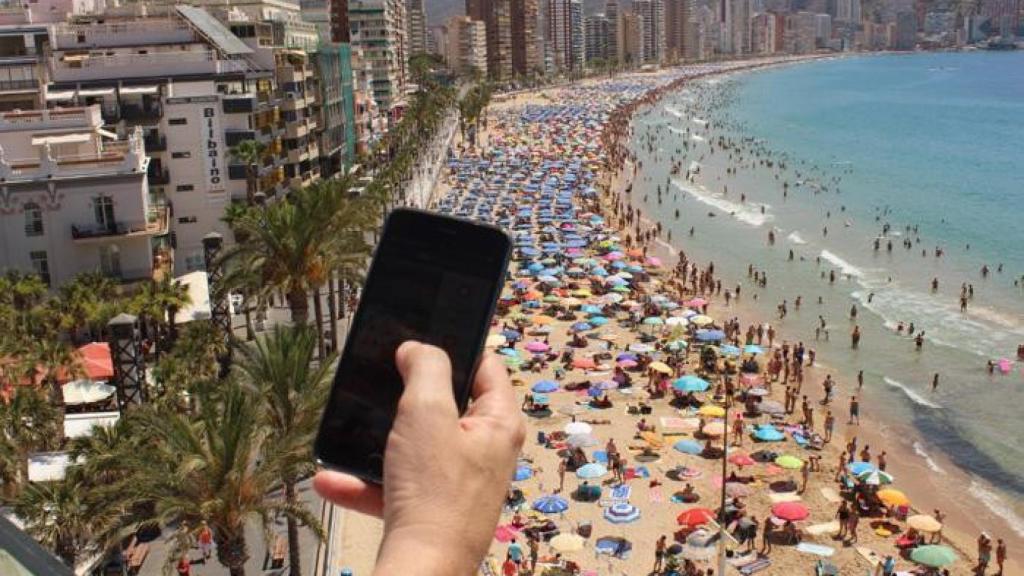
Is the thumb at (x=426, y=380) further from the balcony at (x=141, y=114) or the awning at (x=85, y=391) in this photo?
the balcony at (x=141, y=114)

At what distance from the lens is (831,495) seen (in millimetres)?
22656

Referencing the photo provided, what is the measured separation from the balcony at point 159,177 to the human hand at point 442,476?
36.5 meters

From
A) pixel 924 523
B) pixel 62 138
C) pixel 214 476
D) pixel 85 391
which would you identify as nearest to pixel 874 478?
pixel 924 523

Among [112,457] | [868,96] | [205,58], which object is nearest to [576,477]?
[112,457]

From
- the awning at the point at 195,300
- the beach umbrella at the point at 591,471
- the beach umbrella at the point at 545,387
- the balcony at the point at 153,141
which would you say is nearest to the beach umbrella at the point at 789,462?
the beach umbrella at the point at 591,471

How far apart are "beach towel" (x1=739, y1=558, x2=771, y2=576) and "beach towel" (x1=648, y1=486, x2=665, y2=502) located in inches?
126

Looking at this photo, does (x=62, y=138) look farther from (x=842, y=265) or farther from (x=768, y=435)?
(x=842, y=265)

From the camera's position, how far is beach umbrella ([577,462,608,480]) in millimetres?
22719

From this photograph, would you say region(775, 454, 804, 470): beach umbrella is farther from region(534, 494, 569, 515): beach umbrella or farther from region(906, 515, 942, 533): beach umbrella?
region(534, 494, 569, 515): beach umbrella

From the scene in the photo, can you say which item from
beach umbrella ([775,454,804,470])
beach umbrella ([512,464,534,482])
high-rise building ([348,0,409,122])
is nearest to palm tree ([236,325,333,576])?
beach umbrella ([512,464,534,482])

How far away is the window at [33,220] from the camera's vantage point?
93.5ft

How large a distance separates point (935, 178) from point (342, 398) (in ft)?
278

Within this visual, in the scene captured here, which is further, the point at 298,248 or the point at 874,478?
the point at 298,248

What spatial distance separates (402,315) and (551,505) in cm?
1876
